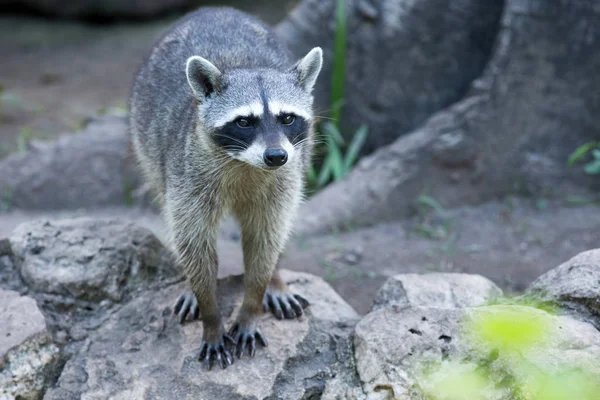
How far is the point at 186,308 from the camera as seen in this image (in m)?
4.30

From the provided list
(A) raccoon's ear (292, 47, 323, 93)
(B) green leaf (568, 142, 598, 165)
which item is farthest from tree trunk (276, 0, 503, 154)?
(A) raccoon's ear (292, 47, 323, 93)

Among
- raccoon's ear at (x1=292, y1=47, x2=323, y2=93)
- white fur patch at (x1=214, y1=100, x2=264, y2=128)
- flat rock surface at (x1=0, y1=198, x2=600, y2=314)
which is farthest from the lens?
flat rock surface at (x1=0, y1=198, x2=600, y2=314)

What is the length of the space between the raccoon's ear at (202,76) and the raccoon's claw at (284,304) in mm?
1240

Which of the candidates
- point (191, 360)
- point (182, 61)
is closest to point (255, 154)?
point (191, 360)

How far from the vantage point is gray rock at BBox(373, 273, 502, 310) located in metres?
3.99

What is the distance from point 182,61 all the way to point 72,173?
10.0 feet

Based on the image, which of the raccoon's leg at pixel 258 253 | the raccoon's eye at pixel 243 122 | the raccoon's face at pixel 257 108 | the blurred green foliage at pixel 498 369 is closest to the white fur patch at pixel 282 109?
the raccoon's face at pixel 257 108

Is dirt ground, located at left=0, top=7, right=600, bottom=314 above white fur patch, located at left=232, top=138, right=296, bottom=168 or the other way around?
the other way around

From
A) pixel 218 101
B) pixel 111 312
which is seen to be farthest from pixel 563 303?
pixel 111 312

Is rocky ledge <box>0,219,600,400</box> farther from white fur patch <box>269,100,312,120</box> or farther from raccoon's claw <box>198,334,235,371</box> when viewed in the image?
white fur patch <box>269,100,312,120</box>

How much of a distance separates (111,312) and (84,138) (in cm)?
354

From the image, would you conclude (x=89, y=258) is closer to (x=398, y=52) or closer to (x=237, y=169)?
(x=237, y=169)

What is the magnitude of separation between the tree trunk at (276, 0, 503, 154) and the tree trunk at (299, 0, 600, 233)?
1.55ft

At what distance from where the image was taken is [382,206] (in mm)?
6617
